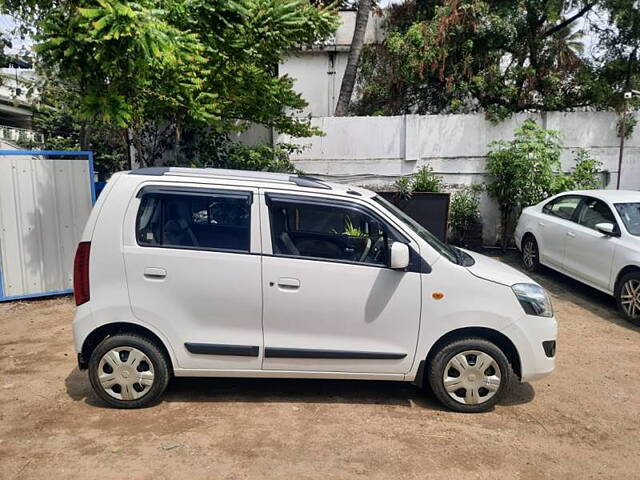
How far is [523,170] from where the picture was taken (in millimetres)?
9664

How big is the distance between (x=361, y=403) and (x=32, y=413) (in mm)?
2668

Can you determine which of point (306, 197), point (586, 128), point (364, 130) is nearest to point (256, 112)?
point (364, 130)

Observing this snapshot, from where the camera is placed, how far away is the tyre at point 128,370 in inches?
164

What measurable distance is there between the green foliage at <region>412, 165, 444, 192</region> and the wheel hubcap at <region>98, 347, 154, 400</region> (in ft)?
23.0

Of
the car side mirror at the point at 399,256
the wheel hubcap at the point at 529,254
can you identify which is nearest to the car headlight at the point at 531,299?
the car side mirror at the point at 399,256

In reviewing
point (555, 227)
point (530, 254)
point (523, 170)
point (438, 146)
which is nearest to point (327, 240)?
point (555, 227)

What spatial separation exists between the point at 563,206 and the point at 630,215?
1311 millimetres

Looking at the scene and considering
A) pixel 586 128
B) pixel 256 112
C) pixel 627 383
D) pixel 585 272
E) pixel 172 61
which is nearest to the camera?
pixel 627 383

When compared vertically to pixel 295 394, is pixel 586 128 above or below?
above

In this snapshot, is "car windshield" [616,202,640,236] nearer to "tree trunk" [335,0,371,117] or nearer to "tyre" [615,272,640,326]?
"tyre" [615,272,640,326]

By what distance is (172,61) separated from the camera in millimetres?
5738

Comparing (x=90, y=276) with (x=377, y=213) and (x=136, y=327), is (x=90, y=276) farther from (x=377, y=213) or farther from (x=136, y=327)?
(x=377, y=213)

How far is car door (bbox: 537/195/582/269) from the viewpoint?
799 cm

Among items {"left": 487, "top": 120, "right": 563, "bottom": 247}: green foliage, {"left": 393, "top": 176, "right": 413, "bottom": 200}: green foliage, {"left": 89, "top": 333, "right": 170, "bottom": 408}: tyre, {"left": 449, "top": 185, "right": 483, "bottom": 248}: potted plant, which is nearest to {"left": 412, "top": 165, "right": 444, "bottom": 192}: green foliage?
{"left": 393, "top": 176, "right": 413, "bottom": 200}: green foliage
